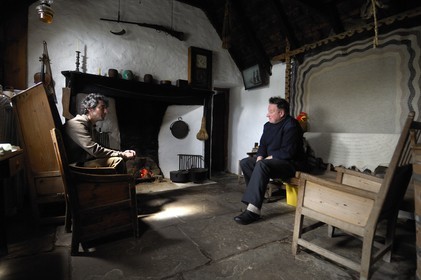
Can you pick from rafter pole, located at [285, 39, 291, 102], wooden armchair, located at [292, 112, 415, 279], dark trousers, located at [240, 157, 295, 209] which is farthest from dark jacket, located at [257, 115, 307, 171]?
rafter pole, located at [285, 39, 291, 102]

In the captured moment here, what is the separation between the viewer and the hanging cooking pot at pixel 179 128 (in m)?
4.31

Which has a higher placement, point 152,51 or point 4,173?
point 152,51

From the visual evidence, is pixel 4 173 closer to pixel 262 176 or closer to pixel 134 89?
pixel 262 176

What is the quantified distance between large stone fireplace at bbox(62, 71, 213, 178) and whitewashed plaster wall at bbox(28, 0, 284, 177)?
0.20 metres

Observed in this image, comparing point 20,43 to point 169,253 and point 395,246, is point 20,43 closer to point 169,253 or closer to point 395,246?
point 169,253

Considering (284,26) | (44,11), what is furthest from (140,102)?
(284,26)

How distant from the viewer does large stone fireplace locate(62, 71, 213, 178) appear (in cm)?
326

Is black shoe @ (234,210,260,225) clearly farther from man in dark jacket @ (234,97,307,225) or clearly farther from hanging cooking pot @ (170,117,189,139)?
hanging cooking pot @ (170,117,189,139)

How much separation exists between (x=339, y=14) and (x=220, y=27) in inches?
85.4

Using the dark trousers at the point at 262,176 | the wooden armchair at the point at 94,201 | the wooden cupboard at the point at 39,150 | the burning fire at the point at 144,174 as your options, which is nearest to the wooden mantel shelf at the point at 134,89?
the wooden cupboard at the point at 39,150

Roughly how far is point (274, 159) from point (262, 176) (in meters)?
0.37

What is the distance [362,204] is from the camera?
50.5 inches

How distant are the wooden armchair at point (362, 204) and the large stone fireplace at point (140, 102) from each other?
2970 millimetres

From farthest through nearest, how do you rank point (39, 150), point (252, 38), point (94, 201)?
point (252, 38)
point (39, 150)
point (94, 201)
